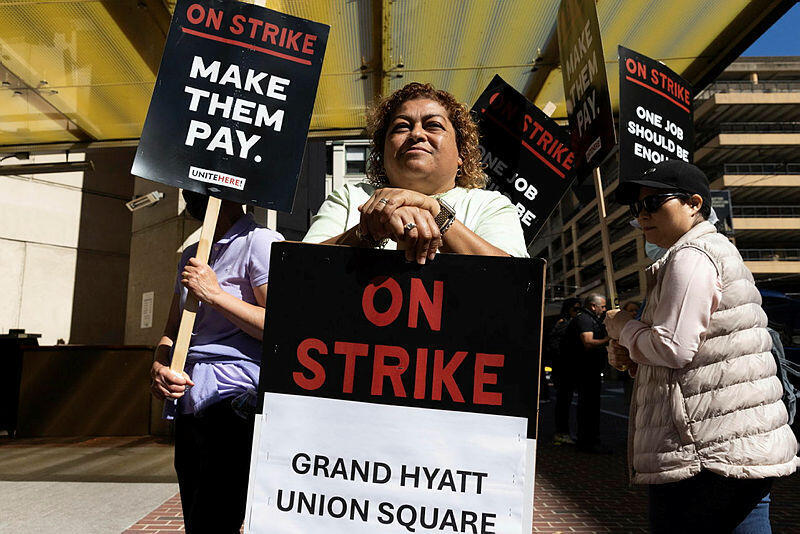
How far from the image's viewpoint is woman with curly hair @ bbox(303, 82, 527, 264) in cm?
146

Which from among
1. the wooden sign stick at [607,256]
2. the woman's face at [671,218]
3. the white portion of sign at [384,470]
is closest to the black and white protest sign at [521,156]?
the wooden sign stick at [607,256]

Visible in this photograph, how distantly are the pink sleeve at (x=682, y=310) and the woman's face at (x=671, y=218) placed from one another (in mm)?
186

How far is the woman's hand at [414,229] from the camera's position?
1418 mm

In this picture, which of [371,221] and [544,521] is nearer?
[371,221]

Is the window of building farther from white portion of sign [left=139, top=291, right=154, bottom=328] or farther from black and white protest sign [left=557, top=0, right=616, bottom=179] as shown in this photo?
black and white protest sign [left=557, top=0, right=616, bottom=179]

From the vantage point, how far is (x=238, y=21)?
245cm

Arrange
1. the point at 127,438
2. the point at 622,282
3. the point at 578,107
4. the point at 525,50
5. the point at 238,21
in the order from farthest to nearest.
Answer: the point at 622,282 < the point at 127,438 < the point at 525,50 < the point at 578,107 < the point at 238,21

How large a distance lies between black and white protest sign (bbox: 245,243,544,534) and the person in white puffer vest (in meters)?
0.65

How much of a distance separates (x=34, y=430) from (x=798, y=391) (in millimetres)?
9141

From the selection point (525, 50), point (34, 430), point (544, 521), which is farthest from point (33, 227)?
point (544, 521)

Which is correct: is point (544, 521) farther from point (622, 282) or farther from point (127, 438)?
point (622, 282)

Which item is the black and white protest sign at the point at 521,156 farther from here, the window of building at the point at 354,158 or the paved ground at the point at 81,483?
the window of building at the point at 354,158

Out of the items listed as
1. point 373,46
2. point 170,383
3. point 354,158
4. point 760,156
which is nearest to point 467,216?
point 170,383

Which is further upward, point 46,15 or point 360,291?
point 46,15
